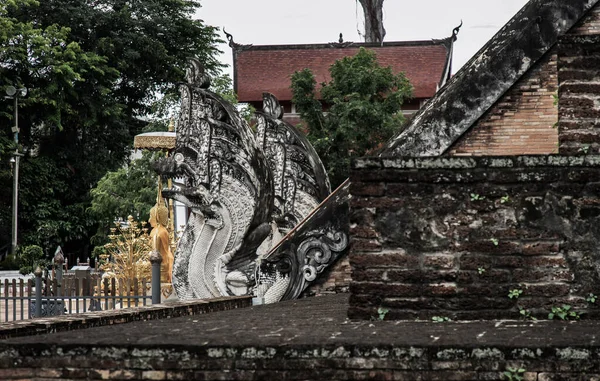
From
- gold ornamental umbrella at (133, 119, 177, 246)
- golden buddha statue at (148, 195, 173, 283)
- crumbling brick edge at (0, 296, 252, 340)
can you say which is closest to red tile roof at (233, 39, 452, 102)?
gold ornamental umbrella at (133, 119, 177, 246)

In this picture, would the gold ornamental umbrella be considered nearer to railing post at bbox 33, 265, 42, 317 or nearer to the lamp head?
railing post at bbox 33, 265, 42, 317

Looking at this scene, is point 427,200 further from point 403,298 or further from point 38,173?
point 38,173

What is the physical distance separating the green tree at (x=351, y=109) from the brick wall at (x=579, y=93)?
22519 mm

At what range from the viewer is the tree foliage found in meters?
43.0

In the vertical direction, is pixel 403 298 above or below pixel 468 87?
below

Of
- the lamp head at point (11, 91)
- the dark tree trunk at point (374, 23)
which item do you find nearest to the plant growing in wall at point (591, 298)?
the dark tree trunk at point (374, 23)

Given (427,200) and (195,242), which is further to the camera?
(195,242)

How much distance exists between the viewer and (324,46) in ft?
142

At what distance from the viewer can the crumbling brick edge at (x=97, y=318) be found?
20.9ft

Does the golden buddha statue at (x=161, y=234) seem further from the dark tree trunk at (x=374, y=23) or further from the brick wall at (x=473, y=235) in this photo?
the dark tree trunk at (x=374, y=23)

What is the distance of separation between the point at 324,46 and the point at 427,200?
38303mm

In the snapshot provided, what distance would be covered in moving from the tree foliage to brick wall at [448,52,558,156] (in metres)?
34.6

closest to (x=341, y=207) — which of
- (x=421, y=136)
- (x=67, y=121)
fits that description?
(x=421, y=136)

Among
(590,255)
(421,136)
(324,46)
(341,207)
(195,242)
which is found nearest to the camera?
(590,255)
